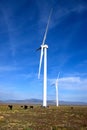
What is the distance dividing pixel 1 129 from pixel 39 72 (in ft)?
145

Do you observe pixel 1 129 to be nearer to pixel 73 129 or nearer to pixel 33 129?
pixel 33 129

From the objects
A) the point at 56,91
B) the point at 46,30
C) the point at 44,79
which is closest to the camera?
the point at 46,30

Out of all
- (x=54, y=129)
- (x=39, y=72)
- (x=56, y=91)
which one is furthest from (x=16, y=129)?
(x=56, y=91)

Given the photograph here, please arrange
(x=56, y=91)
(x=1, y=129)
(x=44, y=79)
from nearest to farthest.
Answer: (x=1, y=129)
(x=44, y=79)
(x=56, y=91)

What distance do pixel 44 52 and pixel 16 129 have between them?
49861 millimetres

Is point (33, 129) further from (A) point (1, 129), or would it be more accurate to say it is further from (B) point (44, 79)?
(B) point (44, 79)

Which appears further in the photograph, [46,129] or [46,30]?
[46,30]

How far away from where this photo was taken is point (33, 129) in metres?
22.7

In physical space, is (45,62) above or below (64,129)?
above

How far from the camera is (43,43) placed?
7281 centimetres

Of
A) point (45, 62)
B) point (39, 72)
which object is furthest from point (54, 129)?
point (45, 62)

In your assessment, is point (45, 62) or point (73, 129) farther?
point (45, 62)

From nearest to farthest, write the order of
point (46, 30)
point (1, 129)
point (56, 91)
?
1. point (1, 129)
2. point (46, 30)
3. point (56, 91)

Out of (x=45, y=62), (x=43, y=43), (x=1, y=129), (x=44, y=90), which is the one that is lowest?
(x=1, y=129)
